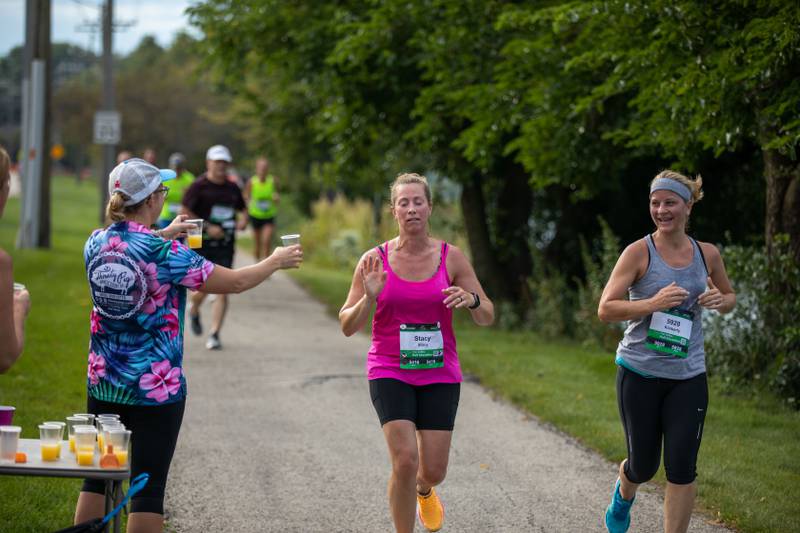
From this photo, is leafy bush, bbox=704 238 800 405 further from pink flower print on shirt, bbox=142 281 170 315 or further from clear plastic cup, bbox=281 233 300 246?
pink flower print on shirt, bbox=142 281 170 315

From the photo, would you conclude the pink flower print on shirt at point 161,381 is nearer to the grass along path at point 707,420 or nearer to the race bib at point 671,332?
the race bib at point 671,332

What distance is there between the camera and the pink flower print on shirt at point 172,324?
4.68 metres

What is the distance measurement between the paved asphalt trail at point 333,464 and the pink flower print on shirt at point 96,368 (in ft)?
5.38

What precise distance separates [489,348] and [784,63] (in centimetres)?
603

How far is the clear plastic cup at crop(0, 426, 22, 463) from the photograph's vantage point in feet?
13.4

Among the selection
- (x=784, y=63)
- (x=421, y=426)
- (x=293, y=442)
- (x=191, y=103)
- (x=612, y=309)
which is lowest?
(x=293, y=442)

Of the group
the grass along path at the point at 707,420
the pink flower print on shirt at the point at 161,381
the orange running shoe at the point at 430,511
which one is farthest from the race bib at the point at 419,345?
the grass along path at the point at 707,420

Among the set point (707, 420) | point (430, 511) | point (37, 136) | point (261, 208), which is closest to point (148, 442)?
point (430, 511)

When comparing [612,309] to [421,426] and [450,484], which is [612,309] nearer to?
[421,426]

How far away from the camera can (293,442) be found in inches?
332

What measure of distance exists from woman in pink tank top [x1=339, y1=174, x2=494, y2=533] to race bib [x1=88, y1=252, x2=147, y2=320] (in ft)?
4.27

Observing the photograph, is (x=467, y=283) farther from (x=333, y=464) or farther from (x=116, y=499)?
(x=333, y=464)

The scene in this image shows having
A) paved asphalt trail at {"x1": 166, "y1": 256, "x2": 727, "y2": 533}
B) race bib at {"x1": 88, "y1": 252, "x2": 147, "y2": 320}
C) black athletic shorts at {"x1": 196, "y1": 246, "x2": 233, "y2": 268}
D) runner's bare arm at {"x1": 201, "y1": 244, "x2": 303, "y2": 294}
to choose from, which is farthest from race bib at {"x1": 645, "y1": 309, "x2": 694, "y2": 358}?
black athletic shorts at {"x1": 196, "y1": 246, "x2": 233, "y2": 268}

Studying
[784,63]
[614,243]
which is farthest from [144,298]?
[614,243]
